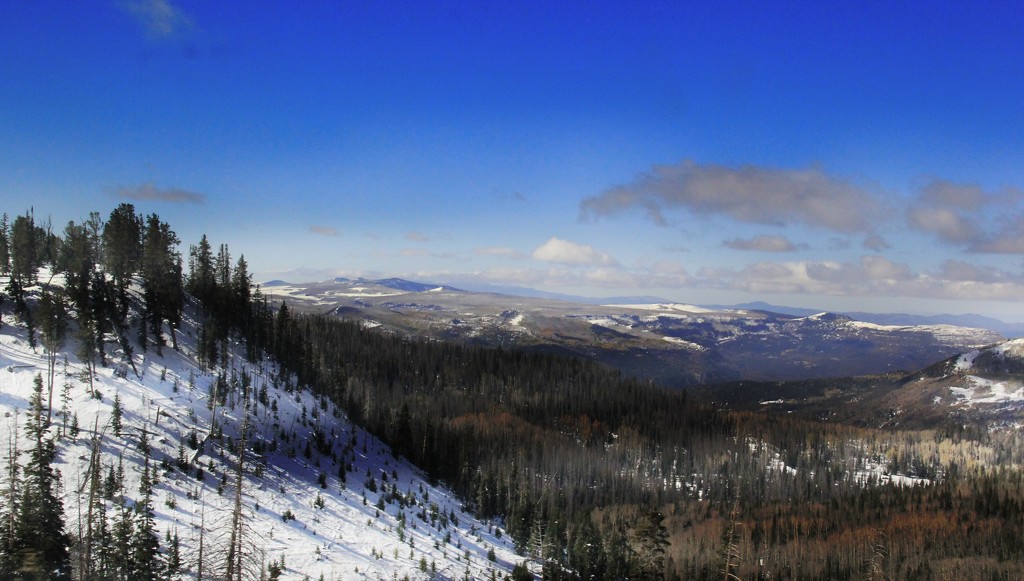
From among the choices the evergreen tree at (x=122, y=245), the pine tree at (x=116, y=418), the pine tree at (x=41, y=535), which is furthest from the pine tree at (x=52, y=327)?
the pine tree at (x=41, y=535)

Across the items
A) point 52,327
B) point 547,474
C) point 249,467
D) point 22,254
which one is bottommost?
point 547,474

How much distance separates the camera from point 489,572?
78.9 metres

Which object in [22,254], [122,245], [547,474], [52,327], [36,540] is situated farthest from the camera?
[547,474]

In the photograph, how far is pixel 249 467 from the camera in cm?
8694

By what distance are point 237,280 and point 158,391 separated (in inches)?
1902

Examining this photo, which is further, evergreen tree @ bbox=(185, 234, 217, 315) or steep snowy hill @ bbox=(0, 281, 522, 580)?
evergreen tree @ bbox=(185, 234, 217, 315)

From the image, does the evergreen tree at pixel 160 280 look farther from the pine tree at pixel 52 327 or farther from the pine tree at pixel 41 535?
the pine tree at pixel 41 535

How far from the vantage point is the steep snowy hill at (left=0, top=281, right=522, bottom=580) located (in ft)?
212

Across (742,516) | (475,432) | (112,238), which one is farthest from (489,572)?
(742,516)

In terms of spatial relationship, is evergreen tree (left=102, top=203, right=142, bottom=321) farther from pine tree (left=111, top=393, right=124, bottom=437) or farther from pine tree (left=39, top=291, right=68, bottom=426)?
pine tree (left=111, top=393, right=124, bottom=437)

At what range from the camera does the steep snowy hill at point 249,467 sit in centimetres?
6450

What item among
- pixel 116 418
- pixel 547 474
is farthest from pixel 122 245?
pixel 547 474

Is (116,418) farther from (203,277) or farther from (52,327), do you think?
(203,277)

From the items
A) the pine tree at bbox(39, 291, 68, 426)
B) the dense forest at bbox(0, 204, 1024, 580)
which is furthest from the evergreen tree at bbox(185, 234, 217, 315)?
the pine tree at bbox(39, 291, 68, 426)
